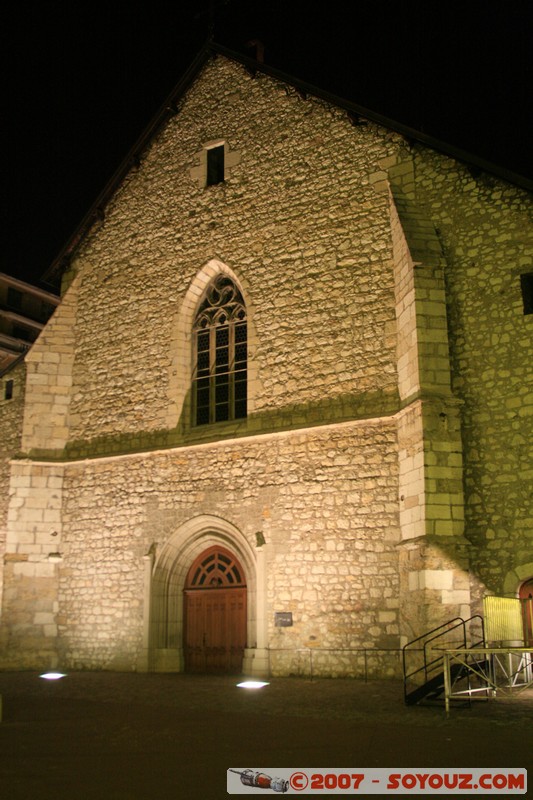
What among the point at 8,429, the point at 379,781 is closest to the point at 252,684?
the point at 379,781

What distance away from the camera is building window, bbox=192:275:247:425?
14703 millimetres

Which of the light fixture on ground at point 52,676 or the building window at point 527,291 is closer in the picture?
the building window at point 527,291

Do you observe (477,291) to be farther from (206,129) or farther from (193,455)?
(206,129)

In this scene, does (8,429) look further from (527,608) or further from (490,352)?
(527,608)

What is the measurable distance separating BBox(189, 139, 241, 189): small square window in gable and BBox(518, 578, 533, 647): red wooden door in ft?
30.6

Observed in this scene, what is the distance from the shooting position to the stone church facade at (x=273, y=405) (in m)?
11.7

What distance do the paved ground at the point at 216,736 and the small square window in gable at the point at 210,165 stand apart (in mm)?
9602

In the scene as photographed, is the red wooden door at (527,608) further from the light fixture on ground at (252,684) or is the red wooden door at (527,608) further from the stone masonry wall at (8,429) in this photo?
the stone masonry wall at (8,429)

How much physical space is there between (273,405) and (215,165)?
5.31m

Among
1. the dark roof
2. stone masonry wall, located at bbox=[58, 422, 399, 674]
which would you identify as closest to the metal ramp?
stone masonry wall, located at bbox=[58, 422, 399, 674]

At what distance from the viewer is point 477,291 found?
12.3m

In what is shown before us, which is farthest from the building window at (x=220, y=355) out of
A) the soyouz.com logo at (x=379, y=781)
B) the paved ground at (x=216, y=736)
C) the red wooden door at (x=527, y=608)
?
the soyouz.com logo at (x=379, y=781)

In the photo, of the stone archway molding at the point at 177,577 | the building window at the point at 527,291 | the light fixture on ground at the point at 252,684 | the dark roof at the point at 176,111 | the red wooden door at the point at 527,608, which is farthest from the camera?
the stone archway molding at the point at 177,577

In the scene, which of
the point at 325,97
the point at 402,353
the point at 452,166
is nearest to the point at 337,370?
the point at 402,353
